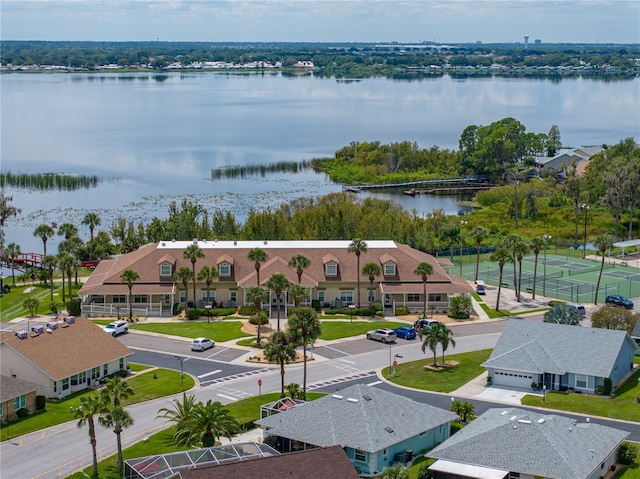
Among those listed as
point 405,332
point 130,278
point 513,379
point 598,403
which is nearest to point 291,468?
point 598,403

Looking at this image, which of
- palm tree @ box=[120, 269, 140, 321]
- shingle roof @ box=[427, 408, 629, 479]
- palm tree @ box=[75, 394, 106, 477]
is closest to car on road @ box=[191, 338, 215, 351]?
palm tree @ box=[120, 269, 140, 321]

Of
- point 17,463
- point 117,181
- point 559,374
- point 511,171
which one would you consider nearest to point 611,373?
point 559,374

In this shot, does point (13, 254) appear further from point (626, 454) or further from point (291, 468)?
point (626, 454)

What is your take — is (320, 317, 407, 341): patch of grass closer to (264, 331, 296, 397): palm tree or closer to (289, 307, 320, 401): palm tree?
(289, 307, 320, 401): palm tree

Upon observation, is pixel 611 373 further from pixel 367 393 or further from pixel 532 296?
pixel 532 296

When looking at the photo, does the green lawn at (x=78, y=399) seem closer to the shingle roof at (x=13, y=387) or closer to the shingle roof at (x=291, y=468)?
the shingle roof at (x=13, y=387)

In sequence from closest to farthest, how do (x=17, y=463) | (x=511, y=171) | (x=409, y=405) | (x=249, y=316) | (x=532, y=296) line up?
(x=17, y=463), (x=409, y=405), (x=249, y=316), (x=532, y=296), (x=511, y=171)
